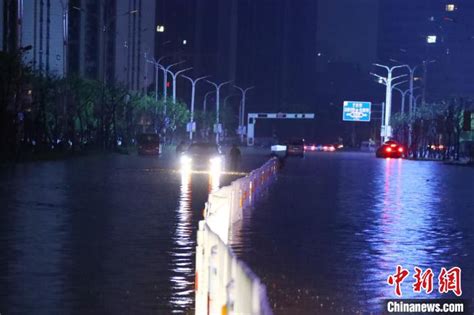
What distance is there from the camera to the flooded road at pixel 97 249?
11930mm

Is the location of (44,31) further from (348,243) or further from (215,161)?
(348,243)

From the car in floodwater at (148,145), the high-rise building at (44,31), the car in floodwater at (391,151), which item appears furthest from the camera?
the high-rise building at (44,31)

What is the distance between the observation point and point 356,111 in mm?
139875

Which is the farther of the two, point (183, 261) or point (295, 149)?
point (295, 149)

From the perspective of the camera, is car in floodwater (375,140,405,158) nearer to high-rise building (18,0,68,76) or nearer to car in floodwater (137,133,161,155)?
car in floodwater (137,133,161,155)

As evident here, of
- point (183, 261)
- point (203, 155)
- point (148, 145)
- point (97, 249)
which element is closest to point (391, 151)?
point (148, 145)

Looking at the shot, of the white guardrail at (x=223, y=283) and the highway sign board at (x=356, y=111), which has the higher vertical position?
the highway sign board at (x=356, y=111)

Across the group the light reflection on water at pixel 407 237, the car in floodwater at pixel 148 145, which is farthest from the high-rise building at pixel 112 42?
the light reflection on water at pixel 407 237

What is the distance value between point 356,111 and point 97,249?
12429cm

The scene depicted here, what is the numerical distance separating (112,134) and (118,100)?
9.54ft

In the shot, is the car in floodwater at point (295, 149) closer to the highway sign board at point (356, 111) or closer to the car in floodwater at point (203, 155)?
the car in floodwater at point (203, 155)

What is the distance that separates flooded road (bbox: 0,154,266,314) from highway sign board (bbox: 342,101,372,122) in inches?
4176

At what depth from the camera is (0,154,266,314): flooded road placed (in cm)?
1193

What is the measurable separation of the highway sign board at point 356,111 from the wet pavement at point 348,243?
4084 inches
